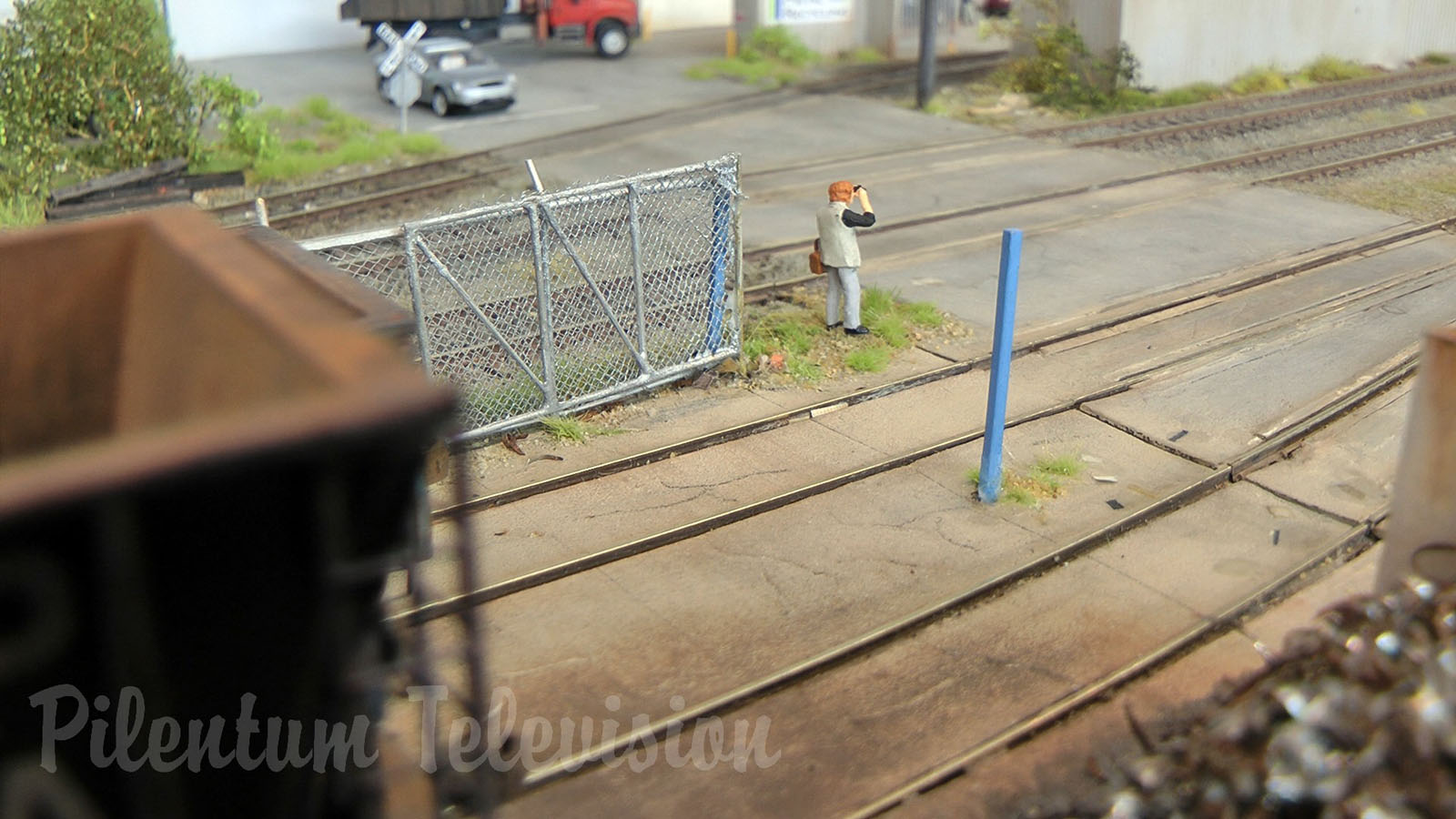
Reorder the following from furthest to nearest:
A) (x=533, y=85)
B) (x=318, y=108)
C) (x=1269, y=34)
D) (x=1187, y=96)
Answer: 1. (x=1269, y=34)
2. (x=533, y=85)
3. (x=1187, y=96)
4. (x=318, y=108)

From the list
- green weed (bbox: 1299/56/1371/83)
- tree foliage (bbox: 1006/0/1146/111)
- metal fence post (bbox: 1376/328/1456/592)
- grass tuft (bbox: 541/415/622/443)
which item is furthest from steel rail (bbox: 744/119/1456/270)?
metal fence post (bbox: 1376/328/1456/592)

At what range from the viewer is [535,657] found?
6242 mm

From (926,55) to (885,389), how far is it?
14368 mm

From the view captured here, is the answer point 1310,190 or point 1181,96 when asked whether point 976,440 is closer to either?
point 1310,190

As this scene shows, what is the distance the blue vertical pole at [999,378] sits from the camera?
759cm

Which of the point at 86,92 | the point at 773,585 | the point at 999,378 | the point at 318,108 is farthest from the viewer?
the point at 318,108

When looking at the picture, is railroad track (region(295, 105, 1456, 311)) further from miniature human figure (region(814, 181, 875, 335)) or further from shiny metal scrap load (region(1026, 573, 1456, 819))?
shiny metal scrap load (region(1026, 573, 1456, 819))

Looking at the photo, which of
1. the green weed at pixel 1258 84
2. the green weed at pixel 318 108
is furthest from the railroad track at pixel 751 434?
the green weed at pixel 318 108

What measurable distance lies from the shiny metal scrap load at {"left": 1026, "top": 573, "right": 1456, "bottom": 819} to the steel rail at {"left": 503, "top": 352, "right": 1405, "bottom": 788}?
1502 millimetres

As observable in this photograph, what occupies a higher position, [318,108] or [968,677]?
[318,108]

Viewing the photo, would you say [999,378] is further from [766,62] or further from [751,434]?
[766,62]

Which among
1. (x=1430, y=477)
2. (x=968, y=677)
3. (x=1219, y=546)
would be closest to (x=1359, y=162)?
(x=1219, y=546)

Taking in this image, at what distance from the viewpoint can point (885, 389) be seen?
9.63 m

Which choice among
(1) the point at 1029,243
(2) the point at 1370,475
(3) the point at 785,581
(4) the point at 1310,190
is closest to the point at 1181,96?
(4) the point at 1310,190
